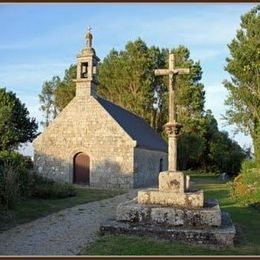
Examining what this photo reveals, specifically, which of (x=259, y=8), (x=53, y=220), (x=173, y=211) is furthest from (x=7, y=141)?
(x=173, y=211)

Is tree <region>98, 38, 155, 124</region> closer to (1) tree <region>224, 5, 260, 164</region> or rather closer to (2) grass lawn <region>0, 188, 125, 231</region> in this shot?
(1) tree <region>224, 5, 260, 164</region>

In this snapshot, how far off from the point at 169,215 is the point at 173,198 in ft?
2.42

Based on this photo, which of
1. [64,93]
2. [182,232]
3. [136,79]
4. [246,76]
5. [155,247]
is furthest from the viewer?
[64,93]

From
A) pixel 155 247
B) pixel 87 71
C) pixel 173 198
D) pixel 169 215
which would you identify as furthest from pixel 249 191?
pixel 87 71

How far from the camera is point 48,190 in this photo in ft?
55.2

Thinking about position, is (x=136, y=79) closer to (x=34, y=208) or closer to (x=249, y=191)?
(x=249, y=191)

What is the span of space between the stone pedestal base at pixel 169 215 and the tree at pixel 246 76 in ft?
72.7

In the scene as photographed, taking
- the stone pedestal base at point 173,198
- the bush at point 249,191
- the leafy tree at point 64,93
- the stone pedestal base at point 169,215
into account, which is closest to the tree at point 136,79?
the leafy tree at point 64,93

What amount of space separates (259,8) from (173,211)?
25885 millimetres

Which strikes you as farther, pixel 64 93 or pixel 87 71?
pixel 64 93

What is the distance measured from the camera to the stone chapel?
24.4 meters

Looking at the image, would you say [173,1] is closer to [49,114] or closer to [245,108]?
[245,108]

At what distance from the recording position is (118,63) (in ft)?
150

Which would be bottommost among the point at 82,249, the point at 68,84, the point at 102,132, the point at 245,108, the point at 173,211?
the point at 82,249
